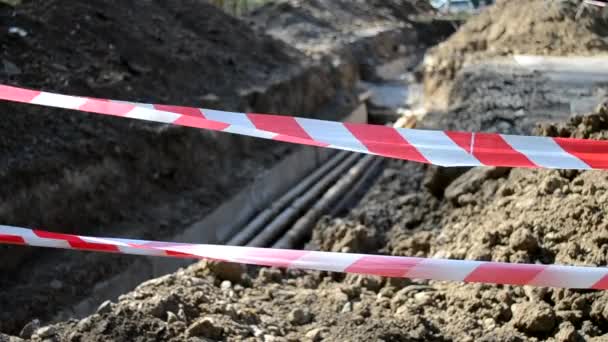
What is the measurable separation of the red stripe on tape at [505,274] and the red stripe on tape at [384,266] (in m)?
0.25

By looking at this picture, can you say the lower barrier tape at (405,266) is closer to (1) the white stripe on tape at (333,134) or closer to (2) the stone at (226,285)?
(1) the white stripe on tape at (333,134)

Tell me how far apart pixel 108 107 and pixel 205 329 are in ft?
4.30

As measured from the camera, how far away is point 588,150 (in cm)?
294

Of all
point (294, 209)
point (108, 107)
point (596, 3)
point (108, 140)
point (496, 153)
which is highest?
point (596, 3)

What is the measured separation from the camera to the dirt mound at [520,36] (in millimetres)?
10693

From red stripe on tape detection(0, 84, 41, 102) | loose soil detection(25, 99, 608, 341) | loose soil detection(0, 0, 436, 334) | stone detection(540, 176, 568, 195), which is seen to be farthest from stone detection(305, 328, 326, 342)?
loose soil detection(0, 0, 436, 334)

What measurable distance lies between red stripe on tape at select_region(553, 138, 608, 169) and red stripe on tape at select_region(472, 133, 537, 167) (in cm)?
20

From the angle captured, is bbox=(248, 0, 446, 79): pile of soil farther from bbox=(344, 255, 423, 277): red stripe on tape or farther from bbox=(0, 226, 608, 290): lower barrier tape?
bbox=(344, 255, 423, 277): red stripe on tape

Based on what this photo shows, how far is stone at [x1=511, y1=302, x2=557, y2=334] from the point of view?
3.76 metres

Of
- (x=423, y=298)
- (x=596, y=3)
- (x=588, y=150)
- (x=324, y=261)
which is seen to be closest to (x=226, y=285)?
(x=423, y=298)

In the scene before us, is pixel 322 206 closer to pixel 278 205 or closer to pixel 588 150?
pixel 278 205

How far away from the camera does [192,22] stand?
13.2 meters

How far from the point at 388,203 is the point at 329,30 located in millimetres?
13408

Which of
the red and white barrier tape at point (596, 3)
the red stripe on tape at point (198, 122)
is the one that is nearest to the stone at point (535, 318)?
the red stripe on tape at point (198, 122)
